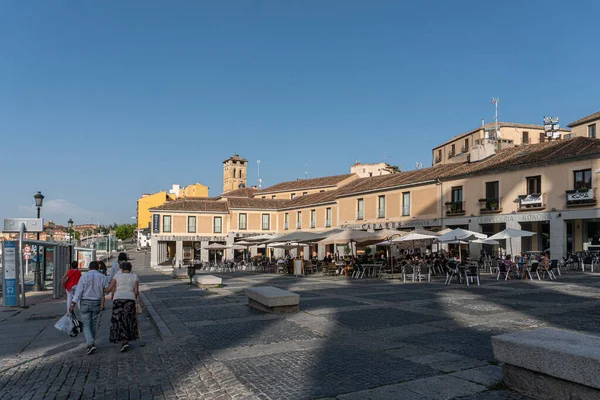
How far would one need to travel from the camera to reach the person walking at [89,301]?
7.73 m

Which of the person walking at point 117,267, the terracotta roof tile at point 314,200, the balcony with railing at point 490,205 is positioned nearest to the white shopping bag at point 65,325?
the person walking at point 117,267

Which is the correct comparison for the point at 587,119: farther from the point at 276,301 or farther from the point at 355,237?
the point at 276,301

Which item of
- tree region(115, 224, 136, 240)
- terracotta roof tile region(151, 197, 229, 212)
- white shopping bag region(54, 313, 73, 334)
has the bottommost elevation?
tree region(115, 224, 136, 240)

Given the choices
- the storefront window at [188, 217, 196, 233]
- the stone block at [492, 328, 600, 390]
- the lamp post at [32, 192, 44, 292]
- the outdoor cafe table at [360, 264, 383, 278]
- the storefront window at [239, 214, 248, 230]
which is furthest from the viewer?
the storefront window at [239, 214, 248, 230]

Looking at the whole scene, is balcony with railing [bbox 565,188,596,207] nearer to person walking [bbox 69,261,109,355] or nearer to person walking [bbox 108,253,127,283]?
person walking [bbox 108,253,127,283]

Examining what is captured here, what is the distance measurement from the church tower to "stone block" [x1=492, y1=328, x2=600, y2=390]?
281 ft

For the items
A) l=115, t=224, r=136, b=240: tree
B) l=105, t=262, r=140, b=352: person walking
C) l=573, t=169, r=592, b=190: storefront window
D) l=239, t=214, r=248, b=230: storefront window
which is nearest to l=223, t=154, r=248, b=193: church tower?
l=239, t=214, r=248, b=230: storefront window

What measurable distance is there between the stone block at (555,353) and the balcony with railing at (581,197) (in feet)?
68.3

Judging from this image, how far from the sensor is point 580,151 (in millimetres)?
23625

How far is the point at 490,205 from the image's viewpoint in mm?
27828

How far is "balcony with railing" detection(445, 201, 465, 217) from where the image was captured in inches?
1169

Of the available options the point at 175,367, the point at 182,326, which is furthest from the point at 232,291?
the point at 175,367

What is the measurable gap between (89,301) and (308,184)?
52.5 metres

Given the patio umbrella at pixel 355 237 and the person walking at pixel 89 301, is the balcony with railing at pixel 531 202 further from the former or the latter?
the person walking at pixel 89 301
